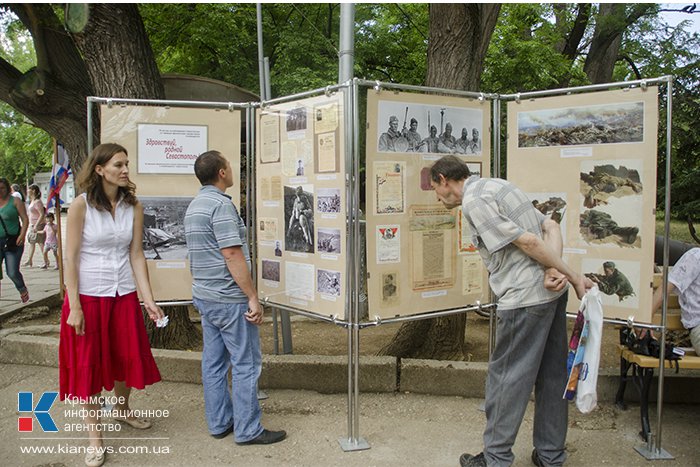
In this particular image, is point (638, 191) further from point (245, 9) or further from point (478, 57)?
point (245, 9)

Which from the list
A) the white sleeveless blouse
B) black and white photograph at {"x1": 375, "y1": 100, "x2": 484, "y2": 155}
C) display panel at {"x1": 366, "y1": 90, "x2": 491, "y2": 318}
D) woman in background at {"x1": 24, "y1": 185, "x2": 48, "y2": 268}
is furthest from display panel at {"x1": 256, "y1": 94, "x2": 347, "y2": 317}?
woman in background at {"x1": 24, "y1": 185, "x2": 48, "y2": 268}

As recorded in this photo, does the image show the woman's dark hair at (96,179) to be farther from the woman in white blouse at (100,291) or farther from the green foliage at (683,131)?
the green foliage at (683,131)

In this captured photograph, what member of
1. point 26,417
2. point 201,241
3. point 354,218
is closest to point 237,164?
point 201,241

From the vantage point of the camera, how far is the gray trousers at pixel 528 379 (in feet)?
10.6

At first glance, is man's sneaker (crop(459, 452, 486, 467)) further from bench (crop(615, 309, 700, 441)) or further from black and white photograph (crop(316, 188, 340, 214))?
black and white photograph (crop(316, 188, 340, 214))

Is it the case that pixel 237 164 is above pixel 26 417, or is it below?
above

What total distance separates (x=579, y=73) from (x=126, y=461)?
433 inches

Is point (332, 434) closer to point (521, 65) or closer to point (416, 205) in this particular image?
point (416, 205)

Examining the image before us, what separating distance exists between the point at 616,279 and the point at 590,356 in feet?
2.75

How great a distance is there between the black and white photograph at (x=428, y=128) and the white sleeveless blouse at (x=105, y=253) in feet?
5.61

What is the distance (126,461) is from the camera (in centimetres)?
366

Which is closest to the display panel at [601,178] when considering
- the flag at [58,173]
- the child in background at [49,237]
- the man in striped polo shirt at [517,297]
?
the man in striped polo shirt at [517,297]

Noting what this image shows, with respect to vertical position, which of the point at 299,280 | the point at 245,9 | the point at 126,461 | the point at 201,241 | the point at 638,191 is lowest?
the point at 126,461

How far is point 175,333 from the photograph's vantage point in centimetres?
588
